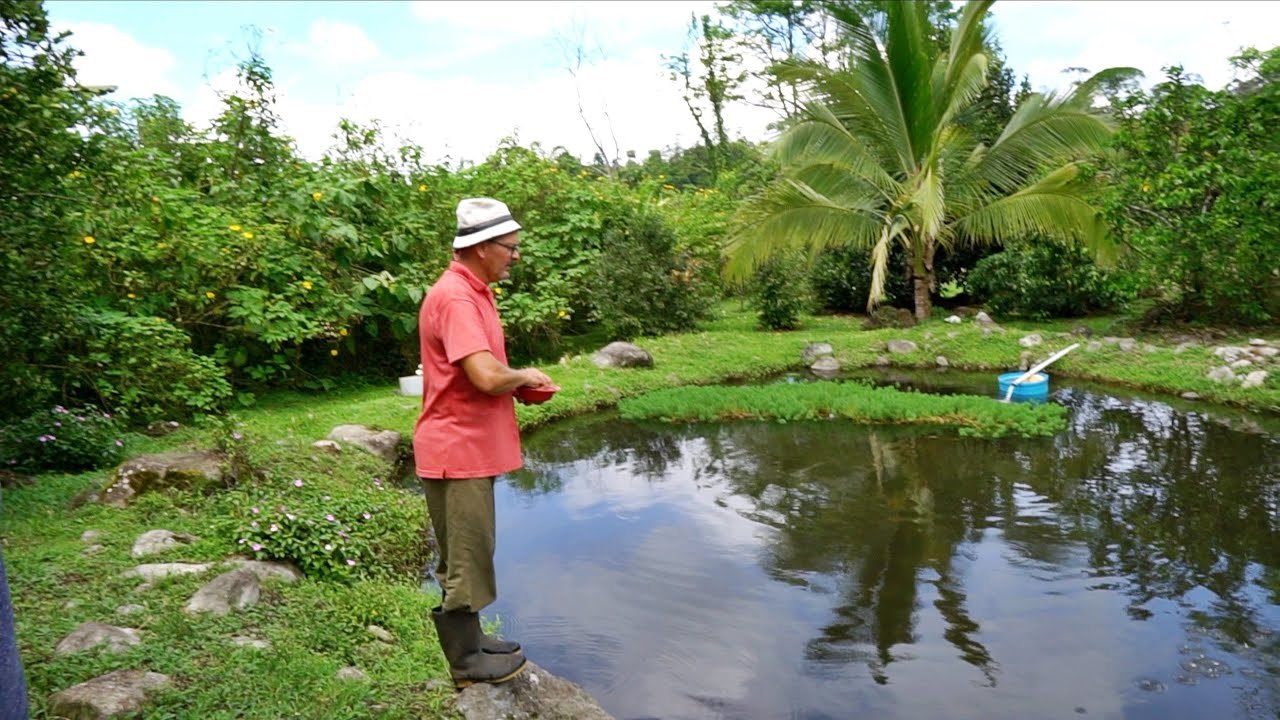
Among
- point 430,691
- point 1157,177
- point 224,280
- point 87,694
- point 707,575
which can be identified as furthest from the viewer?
point 1157,177

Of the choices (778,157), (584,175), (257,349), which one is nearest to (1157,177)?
(778,157)

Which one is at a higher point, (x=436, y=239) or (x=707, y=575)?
(x=436, y=239)

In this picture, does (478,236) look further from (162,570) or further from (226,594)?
(162,570)

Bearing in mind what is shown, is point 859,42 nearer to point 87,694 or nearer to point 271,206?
point 271,206

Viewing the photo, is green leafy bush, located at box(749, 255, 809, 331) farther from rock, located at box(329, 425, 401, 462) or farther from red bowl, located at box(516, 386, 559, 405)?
red bowl, located at box(516, 386, 559, 405)

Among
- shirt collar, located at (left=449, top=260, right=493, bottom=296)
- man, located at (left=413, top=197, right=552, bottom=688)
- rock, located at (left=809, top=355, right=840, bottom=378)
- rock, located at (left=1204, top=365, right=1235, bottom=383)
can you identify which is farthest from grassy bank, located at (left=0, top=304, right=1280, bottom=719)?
rock, located at (left=809, top=355, right=840, bottom=378)

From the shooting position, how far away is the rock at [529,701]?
3281mm

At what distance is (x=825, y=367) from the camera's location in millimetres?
11602

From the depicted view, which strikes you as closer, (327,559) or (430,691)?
(430,691)

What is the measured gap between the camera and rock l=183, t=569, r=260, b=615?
150 inches

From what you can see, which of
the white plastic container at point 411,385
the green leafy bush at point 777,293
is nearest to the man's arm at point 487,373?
the white plastic container at point 411,385

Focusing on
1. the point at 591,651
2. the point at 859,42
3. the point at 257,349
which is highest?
the point at 859,42

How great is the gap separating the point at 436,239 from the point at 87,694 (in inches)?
343

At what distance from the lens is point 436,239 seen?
1124cm
